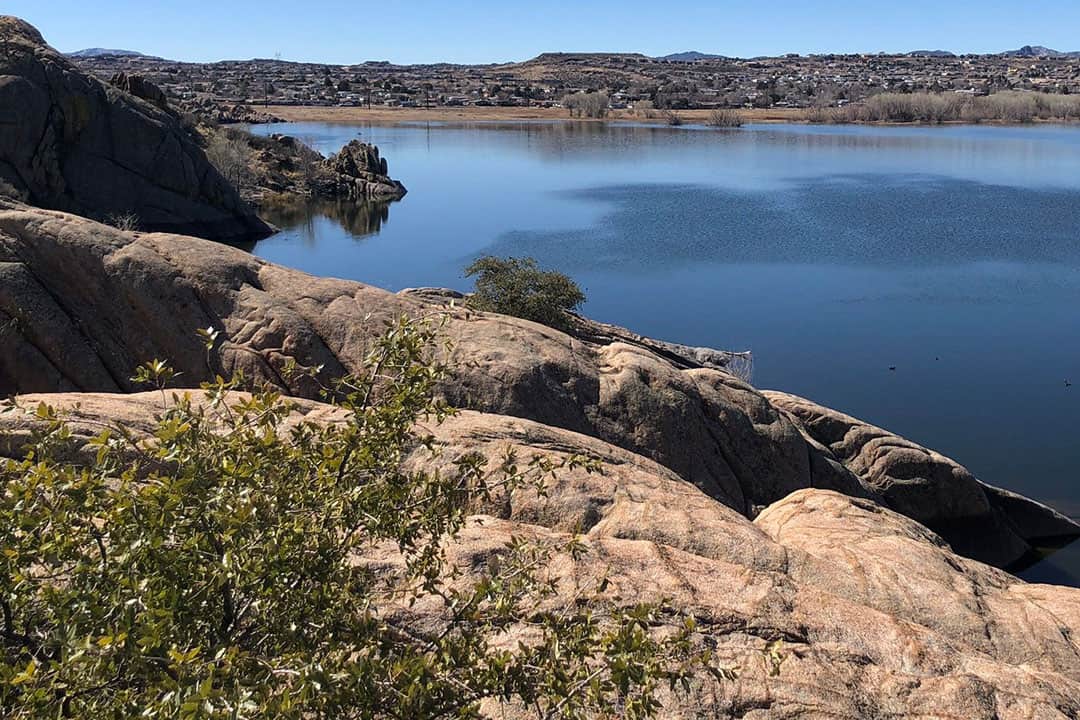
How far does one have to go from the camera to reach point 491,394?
14977mm

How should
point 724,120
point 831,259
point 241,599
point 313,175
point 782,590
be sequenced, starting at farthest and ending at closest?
point 724,120, point 313,175, point 831,259, point 782,590, point 241,599

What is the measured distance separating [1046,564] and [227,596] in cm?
2292

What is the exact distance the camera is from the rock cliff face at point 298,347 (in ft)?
49.5

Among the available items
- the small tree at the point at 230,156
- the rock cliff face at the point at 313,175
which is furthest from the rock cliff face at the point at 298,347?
the rock cliff face at the point at 313,175

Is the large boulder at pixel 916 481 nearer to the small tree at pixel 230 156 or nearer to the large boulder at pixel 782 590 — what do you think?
the large boulder at pixel 782 590

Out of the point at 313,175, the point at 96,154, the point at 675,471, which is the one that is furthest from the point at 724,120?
the point at 675,471

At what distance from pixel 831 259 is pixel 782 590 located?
45925mm

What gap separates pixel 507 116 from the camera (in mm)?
173750

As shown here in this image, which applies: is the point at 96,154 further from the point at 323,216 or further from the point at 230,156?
the point at 323,216

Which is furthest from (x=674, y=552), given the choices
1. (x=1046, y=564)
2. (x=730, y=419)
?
(x=1046, y=564)

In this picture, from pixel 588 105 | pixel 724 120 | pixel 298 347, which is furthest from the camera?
pixel 588 105

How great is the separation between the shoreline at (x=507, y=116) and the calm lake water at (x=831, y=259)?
158 ft

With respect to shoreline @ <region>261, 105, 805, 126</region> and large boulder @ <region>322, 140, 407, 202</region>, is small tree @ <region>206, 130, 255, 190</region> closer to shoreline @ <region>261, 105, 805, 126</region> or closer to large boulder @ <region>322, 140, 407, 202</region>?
large boulder @ <region>322, 140, 407, 202</region>

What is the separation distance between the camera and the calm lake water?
3131 centimetres
